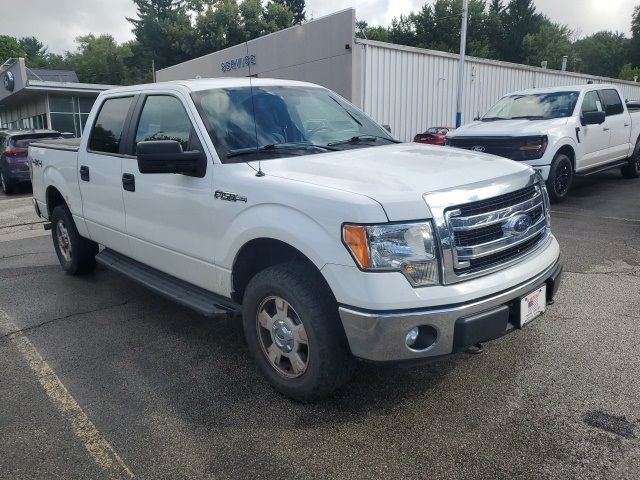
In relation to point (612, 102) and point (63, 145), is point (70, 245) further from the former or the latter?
point (612, 102)

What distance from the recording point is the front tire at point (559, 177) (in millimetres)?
8633

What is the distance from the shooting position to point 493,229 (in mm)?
2998

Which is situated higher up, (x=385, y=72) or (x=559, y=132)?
(x=385, y=72)

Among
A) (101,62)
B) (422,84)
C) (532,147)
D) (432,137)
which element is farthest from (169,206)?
(101,62)

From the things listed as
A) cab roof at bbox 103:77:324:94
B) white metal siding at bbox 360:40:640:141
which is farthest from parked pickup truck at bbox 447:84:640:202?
white metal siding at bbox 360:40:640:141

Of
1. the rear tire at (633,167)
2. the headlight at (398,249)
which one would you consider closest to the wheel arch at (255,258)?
the headlight at (398,249)

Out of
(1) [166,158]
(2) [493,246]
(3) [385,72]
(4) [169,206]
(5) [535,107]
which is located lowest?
(2) [493,246]

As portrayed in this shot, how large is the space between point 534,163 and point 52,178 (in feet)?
21.9

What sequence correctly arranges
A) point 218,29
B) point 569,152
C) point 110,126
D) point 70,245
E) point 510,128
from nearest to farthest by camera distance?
point 110,126
point 70,245
point 510,128
point 569,152
point 218,29

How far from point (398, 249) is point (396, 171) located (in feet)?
2.04

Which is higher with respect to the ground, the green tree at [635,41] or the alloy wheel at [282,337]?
the green tree at [635,41]

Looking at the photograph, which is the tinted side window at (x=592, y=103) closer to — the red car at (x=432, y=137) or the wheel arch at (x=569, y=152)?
the wheel arch at (x=569, y=152)

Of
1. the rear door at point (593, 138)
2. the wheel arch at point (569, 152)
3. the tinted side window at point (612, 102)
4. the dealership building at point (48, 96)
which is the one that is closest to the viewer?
the wheel arch at point (569, 152)

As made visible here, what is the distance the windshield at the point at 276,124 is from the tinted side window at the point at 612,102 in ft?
24.8
